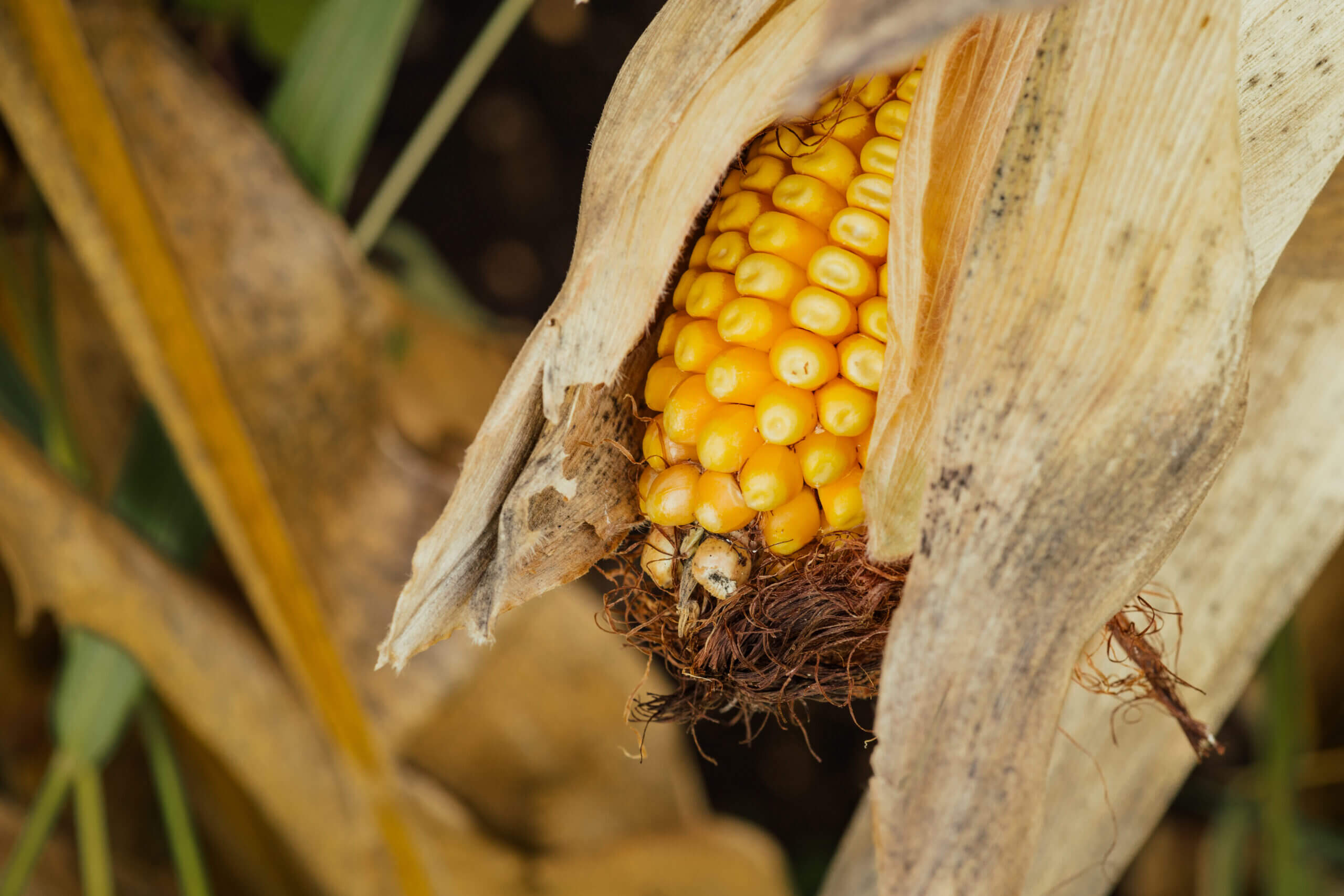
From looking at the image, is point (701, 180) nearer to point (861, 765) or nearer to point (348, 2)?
point (348, 2)

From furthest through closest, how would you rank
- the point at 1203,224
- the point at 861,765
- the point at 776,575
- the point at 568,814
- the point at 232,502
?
Result: 1. the point at 861,765
2. the point at 568,814
3. the point at 232,502
4. the point at 776,575
5. the point at 1203,224

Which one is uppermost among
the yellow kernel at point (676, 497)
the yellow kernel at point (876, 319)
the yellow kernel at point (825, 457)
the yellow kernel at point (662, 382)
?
the yellow kernel at point (876, 319)

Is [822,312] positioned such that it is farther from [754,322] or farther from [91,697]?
[91,697]

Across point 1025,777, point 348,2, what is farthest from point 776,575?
point 348,2

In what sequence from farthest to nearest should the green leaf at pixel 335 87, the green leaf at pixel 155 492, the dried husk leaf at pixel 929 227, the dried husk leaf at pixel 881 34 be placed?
the green leaf at pixel 155 492
the green leaf at pixel 335 87
the dried husk leaf at pixel 929 227
the dried husk leaf at pixel 881 34

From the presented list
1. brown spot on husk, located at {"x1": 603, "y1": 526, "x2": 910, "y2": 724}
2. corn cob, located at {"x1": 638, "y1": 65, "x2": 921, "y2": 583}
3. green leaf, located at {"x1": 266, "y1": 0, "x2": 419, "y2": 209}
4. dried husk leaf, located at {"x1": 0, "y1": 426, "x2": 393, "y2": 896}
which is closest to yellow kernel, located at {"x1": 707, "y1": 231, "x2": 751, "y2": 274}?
corn cob, located at {"x1": 638, "y1": 65, "x2": 921, "y2": 583}

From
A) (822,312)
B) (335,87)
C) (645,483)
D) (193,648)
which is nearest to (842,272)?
(822,312)

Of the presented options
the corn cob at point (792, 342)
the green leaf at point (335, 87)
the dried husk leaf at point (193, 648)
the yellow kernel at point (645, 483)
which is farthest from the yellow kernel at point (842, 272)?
the dried husk leaf at point (193, 648)

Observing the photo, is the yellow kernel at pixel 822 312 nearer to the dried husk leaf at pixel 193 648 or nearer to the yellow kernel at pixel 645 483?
the yellow kernel at pixel 645 483
